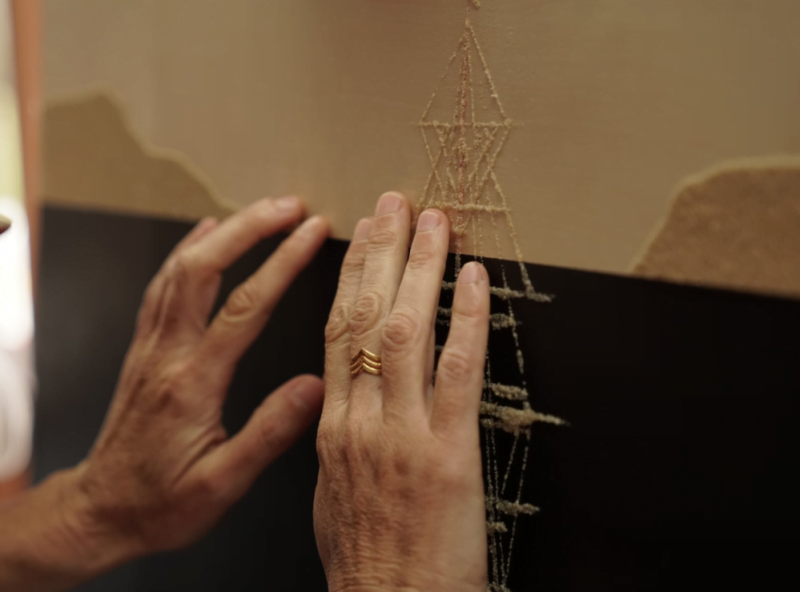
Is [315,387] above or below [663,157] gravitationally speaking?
below

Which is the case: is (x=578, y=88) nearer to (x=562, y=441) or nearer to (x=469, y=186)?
(x=469, y=186)

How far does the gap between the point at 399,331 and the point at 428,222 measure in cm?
14

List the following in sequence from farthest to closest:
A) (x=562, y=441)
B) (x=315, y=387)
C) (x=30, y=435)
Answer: (x=30, y=435)
(x=315, y=387)
(x=562, y=441)

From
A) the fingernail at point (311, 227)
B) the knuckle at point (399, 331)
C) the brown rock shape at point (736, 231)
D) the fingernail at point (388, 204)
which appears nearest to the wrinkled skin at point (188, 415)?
the fingernail at point (311, 227)

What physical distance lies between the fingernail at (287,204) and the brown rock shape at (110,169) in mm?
126

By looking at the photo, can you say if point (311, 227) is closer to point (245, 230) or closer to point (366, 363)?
point (245, 230)

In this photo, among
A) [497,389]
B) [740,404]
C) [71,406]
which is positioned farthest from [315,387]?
[71,406]

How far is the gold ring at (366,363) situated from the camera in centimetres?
67

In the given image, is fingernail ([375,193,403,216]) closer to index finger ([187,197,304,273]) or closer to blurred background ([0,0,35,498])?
index finger ([187,197,304,273])

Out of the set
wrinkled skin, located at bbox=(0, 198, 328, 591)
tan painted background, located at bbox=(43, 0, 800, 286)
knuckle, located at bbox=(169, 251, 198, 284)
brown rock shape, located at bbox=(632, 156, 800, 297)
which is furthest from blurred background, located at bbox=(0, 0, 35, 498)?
brown rock shape, located at bbox=(632, 156, 800, 297)

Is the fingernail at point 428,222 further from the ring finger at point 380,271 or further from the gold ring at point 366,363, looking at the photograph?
the gold ring at point 366,363

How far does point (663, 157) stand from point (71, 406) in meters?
1.20

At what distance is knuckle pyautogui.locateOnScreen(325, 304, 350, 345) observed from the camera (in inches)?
28.5

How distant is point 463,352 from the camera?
2.07ft
